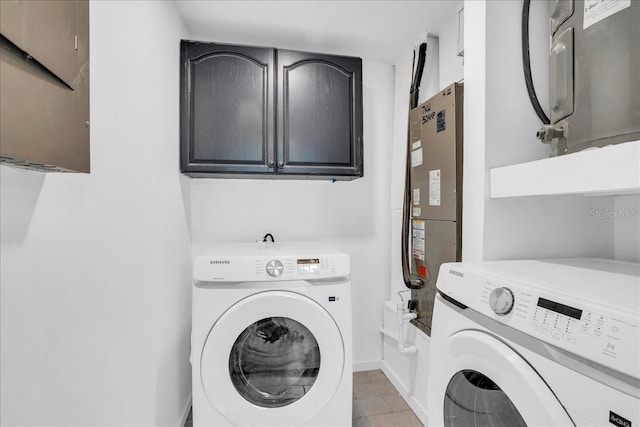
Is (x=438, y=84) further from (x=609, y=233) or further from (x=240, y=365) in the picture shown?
(x=240, y=365)

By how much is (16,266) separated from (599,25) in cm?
150

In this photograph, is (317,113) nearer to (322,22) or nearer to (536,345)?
(322,22)

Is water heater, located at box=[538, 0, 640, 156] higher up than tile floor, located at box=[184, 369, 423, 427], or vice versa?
water heater, located at box=[538, 0, 640, 156]

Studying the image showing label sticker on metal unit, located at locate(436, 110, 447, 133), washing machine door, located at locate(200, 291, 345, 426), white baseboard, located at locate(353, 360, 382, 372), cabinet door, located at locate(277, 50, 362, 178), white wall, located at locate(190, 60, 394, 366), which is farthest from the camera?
white baseboard, located at locate(353, 360, 382, 372)

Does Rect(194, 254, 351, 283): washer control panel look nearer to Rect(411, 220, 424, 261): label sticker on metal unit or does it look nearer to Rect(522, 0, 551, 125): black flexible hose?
Rect(411, 220, 424, 261): label sticker on metal unit

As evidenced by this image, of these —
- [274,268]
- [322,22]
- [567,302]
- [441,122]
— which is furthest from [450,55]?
[567,302]

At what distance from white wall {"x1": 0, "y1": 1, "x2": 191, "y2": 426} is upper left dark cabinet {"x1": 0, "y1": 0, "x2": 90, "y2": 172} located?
0.38ft

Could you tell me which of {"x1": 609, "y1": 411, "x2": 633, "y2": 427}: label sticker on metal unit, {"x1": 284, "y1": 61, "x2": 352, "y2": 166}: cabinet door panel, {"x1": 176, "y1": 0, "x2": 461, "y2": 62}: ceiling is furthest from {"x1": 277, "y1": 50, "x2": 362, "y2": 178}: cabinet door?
{"x1": 609, "y1": 411, "x2": 633, "y2": 427}: label sticker on metal unit

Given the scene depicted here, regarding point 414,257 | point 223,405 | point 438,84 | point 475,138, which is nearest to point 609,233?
point 475,138

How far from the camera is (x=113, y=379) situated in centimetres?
99

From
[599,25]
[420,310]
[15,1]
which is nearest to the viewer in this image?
[15,1]

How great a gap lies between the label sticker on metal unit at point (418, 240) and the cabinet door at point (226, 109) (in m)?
0.94

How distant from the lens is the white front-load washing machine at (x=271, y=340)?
139 cm

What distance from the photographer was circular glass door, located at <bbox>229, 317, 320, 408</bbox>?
146 cm
